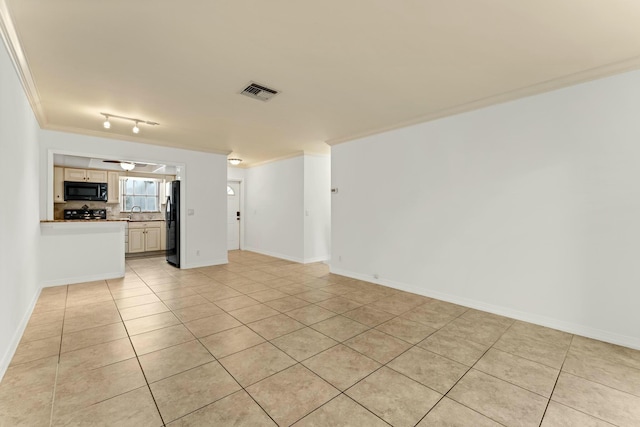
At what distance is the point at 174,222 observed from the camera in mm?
6090

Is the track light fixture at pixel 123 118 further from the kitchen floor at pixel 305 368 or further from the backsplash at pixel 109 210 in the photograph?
the backsplash at pixel 109 210

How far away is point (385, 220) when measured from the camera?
15.3 ft

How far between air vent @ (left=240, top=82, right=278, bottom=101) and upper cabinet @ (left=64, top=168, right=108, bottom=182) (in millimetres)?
5998

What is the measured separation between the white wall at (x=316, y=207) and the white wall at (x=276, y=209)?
12 centimetres

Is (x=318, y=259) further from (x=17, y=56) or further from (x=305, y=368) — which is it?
(x=17, y=56)

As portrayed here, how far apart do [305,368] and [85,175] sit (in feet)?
25.0

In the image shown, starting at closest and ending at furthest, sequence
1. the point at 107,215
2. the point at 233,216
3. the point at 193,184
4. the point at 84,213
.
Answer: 1. the point at 193,184
2. the point at 84,213
3. the point at 107,215
4. the point at 233,216

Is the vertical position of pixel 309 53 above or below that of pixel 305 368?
above

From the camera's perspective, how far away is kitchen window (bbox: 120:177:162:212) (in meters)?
7.82

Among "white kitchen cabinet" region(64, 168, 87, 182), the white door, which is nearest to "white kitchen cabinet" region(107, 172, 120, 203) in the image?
"white kitchen cabinet" region(64, 168, 87, 182)

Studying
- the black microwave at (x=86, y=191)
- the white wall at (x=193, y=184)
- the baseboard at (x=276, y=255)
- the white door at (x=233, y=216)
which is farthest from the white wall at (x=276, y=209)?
the black microwave at (x=86, y=191)

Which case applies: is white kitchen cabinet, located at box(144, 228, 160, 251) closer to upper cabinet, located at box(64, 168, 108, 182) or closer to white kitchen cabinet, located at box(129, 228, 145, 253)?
white kitchen cabinet, located at box(129, 228, 145, 253)

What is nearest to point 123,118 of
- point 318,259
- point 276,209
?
point 276,209

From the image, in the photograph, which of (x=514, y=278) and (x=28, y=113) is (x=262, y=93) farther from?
(x=514, y=278)
